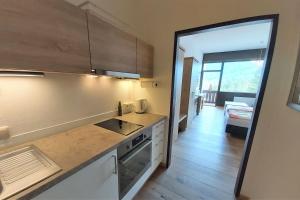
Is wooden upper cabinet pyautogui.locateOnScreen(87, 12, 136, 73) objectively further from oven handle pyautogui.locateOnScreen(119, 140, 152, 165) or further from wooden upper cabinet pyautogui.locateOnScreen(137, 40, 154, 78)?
oven handle pyautogui.locateOnScreen(119, 140, 152, 165)

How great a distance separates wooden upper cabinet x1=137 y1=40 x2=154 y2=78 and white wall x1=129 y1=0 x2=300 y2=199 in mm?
219

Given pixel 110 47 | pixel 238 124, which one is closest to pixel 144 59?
pixel 110 47

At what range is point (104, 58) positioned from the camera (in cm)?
124

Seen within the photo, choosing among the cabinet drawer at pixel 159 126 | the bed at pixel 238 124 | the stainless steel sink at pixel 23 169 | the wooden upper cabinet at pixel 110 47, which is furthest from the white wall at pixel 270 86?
the bed at pixel 238 124

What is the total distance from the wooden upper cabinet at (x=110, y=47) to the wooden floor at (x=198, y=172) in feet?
5.23

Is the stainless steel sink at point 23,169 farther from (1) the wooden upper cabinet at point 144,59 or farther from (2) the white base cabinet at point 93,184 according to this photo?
(1) the wooden upper cabinet at point 144,59

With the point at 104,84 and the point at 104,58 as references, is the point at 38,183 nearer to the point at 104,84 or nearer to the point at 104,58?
the point at 104,58

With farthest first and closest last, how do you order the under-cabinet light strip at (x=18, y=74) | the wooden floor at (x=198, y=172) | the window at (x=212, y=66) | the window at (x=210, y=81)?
1. the window at (x=210, y=81)
2. the window at (x=212, y=66)
3. the wooden floor at (x=198, y=172)
4. the under-cabinet light strip at (x=18, y=74)

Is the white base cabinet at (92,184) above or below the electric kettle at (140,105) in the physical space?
below

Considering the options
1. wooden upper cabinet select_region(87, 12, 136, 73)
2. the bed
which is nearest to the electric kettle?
wooden upper cabinet select_region(87, 12, 136, 73)

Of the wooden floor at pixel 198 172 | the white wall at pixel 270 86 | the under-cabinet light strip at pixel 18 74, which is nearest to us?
the under-cabinet light strip at pixel 18 74

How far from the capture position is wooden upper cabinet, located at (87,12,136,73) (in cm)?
114

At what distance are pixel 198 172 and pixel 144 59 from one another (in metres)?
1.91

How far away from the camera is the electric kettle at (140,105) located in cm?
206
